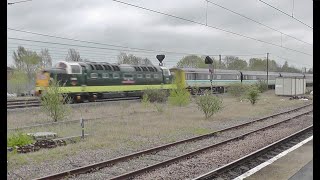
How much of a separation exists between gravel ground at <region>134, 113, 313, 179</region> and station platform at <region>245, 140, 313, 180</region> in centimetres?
138

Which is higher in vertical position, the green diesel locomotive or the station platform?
the green diesel locomotive

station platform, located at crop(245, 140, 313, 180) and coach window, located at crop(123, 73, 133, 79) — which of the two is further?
coach window, located at crop(123, 73, 133, 79)

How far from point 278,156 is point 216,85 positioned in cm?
3987

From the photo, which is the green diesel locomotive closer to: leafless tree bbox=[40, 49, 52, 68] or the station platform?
the station platform

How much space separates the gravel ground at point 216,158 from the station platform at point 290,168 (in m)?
1.38

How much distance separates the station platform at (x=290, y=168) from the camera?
9.33 metres

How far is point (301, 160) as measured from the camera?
1128 centimetres

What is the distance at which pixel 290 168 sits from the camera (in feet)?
33.7

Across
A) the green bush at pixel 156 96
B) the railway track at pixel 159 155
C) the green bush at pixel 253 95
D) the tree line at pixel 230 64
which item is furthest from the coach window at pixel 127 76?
the tree line at pixel 230 64

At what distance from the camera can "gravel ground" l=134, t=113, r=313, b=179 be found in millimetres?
9766

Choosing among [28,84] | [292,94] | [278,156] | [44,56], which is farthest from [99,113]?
[44,56]

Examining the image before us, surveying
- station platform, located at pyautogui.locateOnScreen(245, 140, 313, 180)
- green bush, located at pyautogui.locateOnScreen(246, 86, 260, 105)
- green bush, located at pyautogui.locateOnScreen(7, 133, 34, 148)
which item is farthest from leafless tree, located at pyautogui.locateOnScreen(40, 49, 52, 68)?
station platform, located at pyautogui.locateOnScreen(245, 140, 313, 180)

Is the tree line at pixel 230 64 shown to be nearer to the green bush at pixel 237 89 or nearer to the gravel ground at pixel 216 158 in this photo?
the green bush at pixel 237 89

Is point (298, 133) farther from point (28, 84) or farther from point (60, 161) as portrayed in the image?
point (28, 84)
